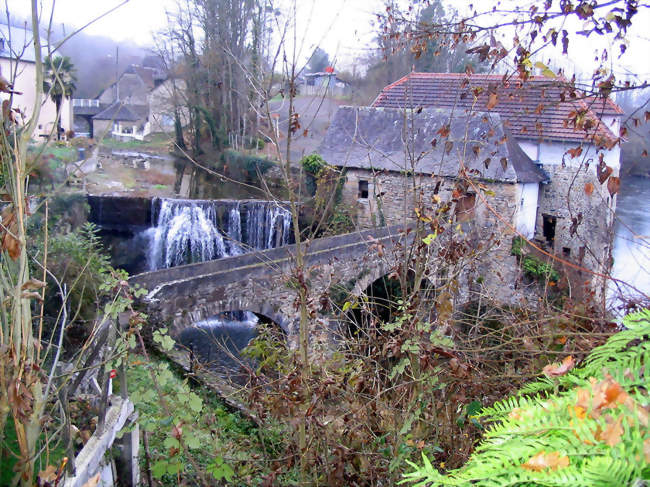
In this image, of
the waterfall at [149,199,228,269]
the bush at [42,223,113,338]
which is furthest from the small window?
the bush at [42,223,113,338]

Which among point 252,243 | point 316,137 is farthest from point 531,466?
point 316,137

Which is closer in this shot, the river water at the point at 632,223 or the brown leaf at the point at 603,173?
the brown leaf at the point at 603,173

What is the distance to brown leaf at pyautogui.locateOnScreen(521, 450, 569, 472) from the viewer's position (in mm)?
825

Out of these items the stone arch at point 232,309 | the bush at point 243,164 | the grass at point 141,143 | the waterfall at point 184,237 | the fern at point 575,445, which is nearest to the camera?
the fern at point 575,445

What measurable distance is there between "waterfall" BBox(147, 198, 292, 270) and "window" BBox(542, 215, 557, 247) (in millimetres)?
8383

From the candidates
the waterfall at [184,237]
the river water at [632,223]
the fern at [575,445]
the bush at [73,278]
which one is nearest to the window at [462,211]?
the fern at [575,445]

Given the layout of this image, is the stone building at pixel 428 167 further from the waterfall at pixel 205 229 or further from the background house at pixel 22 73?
the background house at pixel 22 73

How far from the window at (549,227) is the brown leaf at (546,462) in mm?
18179

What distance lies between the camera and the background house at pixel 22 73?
2496mm

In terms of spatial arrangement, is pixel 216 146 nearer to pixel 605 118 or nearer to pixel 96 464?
pixel 605 118

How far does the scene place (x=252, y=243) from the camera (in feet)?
56.1

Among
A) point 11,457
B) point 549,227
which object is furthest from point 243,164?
point 11,457

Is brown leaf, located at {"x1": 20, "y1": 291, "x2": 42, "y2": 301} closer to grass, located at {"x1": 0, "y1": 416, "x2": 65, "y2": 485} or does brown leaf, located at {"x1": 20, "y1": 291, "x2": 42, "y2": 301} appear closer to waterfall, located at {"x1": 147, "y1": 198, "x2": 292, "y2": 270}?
grass, located at {"x1": 0, "y1": 416, "x2": 65, "y2": 485}

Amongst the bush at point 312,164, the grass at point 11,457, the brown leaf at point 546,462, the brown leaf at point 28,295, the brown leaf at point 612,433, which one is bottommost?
the grass at point 11,457
